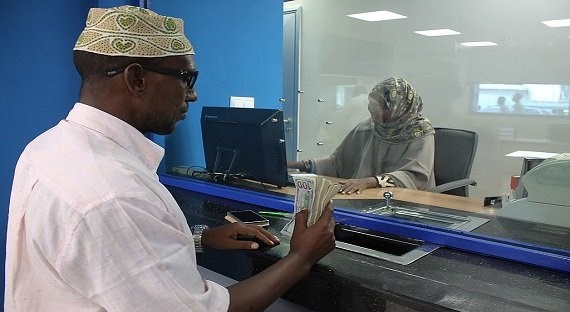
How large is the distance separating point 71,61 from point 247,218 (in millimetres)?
985

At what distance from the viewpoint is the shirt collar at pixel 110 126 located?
0.72 metres

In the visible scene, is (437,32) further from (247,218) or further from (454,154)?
(247,218)

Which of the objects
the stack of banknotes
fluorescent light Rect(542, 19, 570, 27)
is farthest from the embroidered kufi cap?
fluorescent light Rect(542, 19, 570, 27)

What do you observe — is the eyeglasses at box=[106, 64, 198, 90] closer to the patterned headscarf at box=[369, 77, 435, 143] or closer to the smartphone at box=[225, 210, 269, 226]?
the smartphone at box=[225, 210, 269, 226]

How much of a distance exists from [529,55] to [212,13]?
2.05m

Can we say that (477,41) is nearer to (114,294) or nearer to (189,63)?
(189,63)

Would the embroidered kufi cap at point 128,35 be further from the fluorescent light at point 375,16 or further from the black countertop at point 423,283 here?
the fluorescent light at point 375,16

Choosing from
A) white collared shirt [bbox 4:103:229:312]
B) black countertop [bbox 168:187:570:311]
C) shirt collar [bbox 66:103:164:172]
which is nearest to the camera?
white collared shirt [bbox 4:103:229:312]

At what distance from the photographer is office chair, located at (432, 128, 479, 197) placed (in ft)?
8.12

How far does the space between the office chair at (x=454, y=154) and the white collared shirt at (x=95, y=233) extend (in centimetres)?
199

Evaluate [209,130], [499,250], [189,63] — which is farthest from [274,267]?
[209,130]

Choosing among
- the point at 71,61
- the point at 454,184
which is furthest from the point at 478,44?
the point at 71,61

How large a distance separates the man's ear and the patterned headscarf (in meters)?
1.70

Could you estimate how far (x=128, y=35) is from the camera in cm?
75
